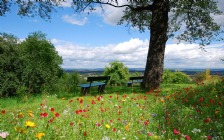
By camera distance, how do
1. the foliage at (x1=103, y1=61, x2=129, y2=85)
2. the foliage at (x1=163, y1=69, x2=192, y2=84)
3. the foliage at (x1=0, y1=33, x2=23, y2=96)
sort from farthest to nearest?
the foliage at (x1=163, y1=69, x2=192, y2=84) < the foliage at (x1=103, y1=61, x2=129, y2=85) < the foliage at (x1=0, y1=33, x2=23, y2=96)

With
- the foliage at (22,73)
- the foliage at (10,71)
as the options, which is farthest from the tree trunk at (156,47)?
the foliage at (10,71)

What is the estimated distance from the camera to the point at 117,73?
27719 millimetres

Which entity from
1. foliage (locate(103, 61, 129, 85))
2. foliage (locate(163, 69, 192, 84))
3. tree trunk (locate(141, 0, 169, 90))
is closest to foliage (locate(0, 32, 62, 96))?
tree trunk (locate(141, 0, 169, 90))

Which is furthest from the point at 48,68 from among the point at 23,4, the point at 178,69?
the point at 178,69

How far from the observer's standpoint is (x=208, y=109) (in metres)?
8.66

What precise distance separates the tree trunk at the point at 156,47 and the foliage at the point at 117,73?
390 inches

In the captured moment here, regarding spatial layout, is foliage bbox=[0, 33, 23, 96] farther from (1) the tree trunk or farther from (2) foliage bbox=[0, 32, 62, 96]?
(1) the tree trunk

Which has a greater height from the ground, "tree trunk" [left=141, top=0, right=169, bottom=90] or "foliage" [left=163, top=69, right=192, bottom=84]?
"tree trunk" [left=141, top=0, right=169, bottom=90]

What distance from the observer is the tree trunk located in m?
17.3

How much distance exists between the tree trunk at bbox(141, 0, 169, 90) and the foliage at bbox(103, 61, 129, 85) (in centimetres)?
991

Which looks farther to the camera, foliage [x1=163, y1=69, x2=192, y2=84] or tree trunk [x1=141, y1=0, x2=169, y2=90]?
foliage [x1=163, y1=69, x2=192, y2=84]

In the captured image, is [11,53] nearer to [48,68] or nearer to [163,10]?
[48,68]

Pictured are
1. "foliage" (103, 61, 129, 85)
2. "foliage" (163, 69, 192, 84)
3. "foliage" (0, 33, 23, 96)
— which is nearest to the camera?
"foliage" (0, 33, 23, 96)

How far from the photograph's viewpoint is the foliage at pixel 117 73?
1081 inches
